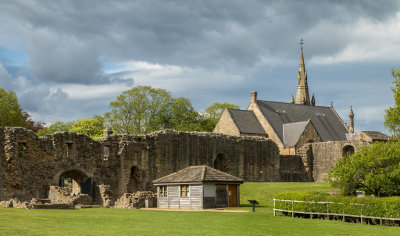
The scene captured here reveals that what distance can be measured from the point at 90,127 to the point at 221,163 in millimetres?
33194

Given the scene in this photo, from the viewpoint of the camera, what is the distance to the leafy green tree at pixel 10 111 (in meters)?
71.9

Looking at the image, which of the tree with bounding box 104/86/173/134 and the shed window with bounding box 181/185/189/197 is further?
the tree with bounding box 104/86/173/134

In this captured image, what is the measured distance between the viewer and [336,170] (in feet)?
111

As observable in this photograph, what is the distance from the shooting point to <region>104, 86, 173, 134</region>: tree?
80.9 meters

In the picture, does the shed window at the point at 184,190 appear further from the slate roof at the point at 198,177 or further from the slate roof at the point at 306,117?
the slate roof at the point at 306,117

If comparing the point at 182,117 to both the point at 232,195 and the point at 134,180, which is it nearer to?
the point at 134,180

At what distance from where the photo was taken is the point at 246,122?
74.2 metres

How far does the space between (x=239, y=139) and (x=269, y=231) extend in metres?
38.0

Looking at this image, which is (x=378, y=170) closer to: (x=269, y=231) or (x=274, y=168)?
(x=269, y=231)

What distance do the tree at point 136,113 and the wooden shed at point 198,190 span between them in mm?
39128

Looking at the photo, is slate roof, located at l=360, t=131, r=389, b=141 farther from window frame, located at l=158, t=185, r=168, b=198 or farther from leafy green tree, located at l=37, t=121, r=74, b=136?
leafy green tree, located at l=37, t=121, r=74, b=136

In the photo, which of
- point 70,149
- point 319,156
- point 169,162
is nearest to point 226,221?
point 70,149

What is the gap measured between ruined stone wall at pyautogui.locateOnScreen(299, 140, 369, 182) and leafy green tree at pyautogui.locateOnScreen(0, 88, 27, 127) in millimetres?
36081

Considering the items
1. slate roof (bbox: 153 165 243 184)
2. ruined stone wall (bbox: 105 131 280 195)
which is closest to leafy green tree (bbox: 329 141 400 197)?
slate roof (bbox: 153 165 243 184)
